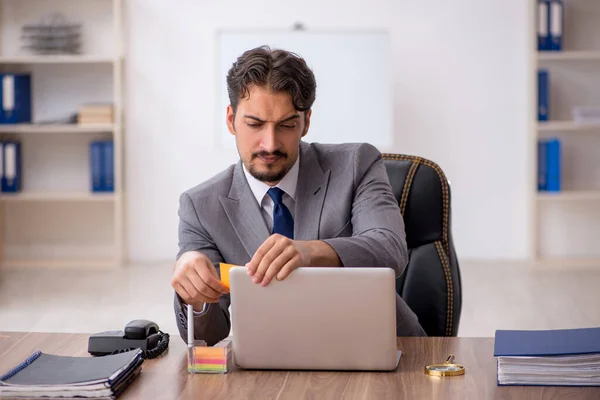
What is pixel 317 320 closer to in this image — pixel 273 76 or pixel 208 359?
pixel 208 359

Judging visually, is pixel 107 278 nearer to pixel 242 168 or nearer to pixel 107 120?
pixel 107 120

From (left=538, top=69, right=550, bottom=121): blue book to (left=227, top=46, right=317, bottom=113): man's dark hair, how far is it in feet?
13.0

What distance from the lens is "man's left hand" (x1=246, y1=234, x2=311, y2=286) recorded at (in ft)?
5.16

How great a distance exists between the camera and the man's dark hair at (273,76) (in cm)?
209

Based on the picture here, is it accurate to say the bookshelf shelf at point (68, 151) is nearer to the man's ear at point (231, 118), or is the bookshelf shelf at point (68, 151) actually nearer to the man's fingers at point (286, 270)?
the man's ear at point (231, 118)

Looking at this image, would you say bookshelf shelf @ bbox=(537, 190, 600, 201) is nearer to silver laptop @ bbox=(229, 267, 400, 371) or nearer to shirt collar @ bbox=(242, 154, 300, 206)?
shirt collar @ bbox=(242, 154, 300, 206)

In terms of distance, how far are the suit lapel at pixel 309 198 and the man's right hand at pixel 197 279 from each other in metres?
0.46

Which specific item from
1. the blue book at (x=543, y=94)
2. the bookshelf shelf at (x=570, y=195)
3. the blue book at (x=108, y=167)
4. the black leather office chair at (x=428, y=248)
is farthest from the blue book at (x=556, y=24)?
the black leather office chair at (x=428, y=248)

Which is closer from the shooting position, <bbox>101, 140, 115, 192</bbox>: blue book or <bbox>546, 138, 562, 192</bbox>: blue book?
<bbox>546, 138, 562, 192</bbox>: blue book

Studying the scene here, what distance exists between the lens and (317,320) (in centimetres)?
160

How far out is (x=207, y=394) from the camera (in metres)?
1.54

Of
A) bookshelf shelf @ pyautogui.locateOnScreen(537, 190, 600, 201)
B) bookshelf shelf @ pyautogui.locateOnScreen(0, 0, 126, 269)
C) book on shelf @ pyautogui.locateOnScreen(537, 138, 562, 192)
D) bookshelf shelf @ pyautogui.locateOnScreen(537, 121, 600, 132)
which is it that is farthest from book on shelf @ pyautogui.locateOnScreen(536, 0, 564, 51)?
bookshelf shelf @ pyautogui.locateOnScreen(0, 0, 126, 269)

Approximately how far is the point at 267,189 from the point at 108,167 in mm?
3981

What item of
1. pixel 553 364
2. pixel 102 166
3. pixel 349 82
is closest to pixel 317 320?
pixel 553 364
